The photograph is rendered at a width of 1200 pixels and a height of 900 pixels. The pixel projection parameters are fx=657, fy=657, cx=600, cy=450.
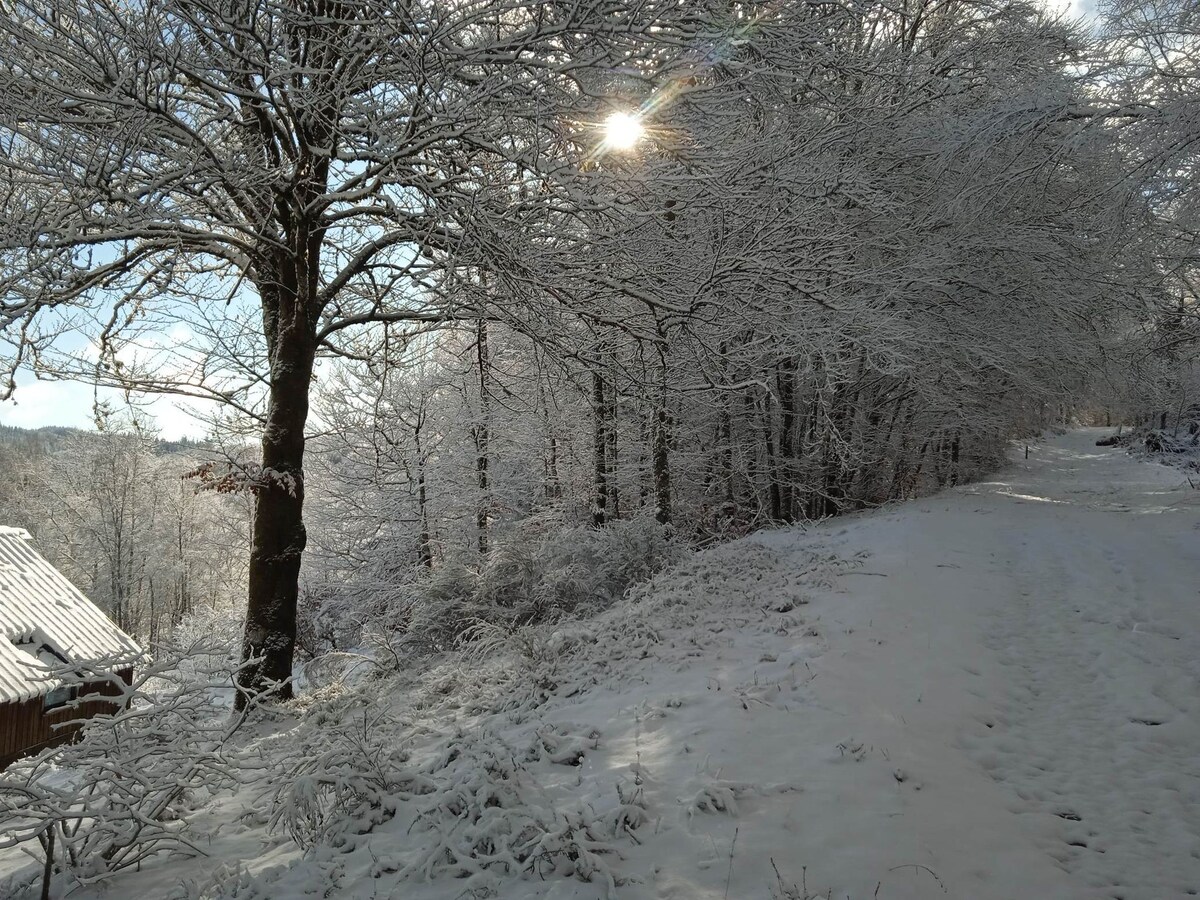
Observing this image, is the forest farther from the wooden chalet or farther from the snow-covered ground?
the wooden chalet

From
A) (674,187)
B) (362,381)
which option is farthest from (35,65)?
(362,381)

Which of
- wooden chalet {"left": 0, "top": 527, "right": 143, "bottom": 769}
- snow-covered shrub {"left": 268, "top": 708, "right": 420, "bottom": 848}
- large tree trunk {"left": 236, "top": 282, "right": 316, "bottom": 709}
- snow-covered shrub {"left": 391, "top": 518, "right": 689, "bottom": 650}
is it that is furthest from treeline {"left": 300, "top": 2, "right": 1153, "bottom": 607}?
Result: wooden chalet {"left": 0, "top": 527, "right": 143, "bottom": 769}

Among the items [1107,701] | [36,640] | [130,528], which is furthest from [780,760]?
[130,528]

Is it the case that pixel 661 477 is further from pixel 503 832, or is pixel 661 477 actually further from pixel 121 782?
pixel 121 782

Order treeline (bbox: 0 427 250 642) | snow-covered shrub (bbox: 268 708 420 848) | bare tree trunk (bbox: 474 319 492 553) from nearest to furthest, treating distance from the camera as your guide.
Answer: snow-covered shrub (bbox: 268 708 420 848) < bare tree trunk (bbox: 474 319 492 553) < treeline (bbox: 0 427 250 642)

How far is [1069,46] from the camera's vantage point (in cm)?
1129

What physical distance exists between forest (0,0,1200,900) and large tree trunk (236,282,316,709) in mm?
32

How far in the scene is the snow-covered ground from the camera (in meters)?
3.12

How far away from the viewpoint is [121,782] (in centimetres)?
344

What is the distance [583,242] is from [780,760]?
13.4 ft

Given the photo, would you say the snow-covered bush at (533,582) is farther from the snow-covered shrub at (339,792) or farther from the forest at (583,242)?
the snow-covered shrub at (339,792)

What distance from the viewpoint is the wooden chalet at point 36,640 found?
46.4 ft

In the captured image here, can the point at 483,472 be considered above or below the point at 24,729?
above

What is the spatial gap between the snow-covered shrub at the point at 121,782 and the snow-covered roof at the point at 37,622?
13.6 m
